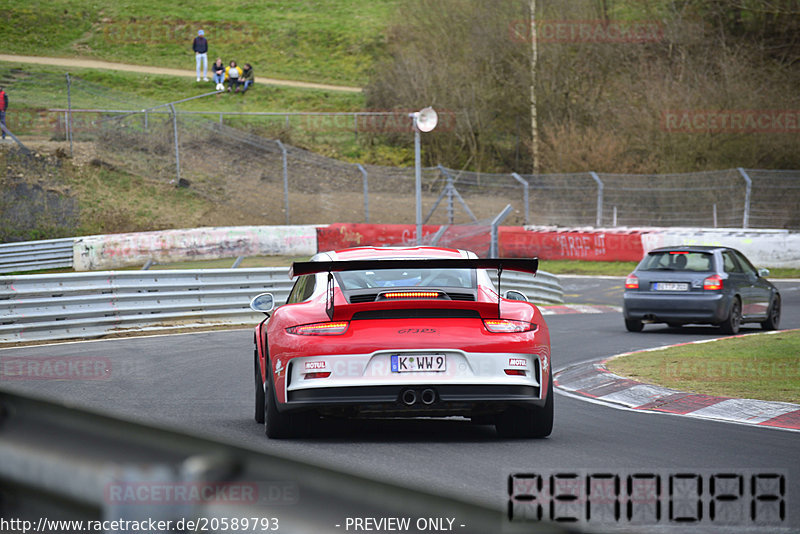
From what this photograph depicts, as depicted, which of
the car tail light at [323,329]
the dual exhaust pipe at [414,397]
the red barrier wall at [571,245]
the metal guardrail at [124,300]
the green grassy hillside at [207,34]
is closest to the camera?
the dual exhaust pipe at [414,397]

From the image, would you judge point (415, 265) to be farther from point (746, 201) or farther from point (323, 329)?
point (746, 201)

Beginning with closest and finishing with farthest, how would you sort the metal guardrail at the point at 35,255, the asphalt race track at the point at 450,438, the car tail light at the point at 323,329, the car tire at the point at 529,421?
the asphalt race track at the point at 450,438 → the car tail light at the point at 323,329 → the car tire at the point at 529,421 → the metal guardrail at the point at 35,255

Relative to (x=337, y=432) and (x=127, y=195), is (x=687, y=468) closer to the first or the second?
(x=337, y=432)

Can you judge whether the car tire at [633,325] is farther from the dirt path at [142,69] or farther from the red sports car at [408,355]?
the dirt path at [142,69]

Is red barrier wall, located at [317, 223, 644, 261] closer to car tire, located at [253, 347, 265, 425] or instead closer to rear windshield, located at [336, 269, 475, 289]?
car tire, located at [253, 347, 265, 425]

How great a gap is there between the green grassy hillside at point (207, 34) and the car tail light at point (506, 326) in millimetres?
55236

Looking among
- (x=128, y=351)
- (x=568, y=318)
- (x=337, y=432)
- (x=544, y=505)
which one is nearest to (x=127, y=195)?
(x=568, y=318)

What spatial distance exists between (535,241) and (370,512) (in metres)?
33.2

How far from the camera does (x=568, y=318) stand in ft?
66.7

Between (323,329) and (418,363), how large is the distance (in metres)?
0.68

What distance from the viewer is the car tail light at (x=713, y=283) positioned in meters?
16.5

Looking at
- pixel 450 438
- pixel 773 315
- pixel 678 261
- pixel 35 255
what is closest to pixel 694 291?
pixel 678 261

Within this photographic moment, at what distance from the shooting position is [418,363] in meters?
6.87

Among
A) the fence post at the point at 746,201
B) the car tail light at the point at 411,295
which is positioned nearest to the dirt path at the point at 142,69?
the fence post at the point at 746,201
